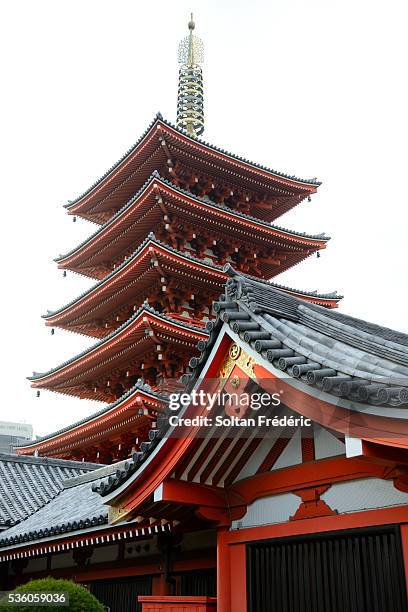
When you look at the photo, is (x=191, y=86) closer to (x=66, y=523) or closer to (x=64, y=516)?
(x=64, y=516)

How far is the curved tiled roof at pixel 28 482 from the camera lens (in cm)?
1560

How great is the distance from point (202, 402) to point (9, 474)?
1356 centimetres

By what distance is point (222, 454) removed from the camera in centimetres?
664

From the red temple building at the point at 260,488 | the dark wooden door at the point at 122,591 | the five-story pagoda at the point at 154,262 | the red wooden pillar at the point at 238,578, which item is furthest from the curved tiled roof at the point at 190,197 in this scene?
the red wooden pillar at the point at 238,578

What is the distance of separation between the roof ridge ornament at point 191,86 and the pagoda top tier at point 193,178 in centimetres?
552

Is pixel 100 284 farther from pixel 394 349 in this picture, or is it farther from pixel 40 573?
pixel 394 349

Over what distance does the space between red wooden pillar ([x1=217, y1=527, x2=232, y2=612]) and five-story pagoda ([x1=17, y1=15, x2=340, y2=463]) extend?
10799 mm

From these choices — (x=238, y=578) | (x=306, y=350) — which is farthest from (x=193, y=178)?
(x=306, y=350)

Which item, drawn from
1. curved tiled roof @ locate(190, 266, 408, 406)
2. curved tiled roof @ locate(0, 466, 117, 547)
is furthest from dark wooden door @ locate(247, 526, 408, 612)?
curved tiled roof @ locate(0, 466, 117, 547)

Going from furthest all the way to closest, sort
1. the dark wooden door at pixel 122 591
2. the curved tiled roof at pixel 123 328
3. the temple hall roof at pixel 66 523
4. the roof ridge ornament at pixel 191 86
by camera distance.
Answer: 1. the roof ridge ornament at pixel 191 86
2. the curved tiled roof at pixel 123 328
3. the dark wooden door at pixel 122 591
4. the temple hall roof at pixel 66 523

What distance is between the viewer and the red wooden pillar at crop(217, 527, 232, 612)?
666cm

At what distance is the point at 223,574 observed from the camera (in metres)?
6.79

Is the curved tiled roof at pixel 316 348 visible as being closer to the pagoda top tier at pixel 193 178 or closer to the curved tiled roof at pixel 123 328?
the curved tiled roof at pixel 123 328

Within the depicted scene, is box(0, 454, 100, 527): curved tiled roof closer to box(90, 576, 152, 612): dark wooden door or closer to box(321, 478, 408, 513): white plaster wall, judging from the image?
box(90, 576, 152, 612): dark wooden door
